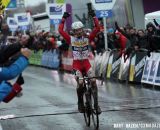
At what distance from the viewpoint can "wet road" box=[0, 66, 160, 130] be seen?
10.9m

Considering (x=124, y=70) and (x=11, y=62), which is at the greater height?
(x=11, y=62)

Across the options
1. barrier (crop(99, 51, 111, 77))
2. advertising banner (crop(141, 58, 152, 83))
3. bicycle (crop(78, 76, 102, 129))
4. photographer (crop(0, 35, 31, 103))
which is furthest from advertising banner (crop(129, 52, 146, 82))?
photographer (crop(0, 35, 31, 103))

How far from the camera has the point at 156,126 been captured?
1033cm

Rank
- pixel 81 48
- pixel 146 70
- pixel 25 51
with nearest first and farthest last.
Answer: pixel 25 51 < pixel 81 48 < pixel 146 70

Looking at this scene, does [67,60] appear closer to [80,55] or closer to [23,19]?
[23,19]

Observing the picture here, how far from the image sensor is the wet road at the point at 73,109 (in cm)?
1088

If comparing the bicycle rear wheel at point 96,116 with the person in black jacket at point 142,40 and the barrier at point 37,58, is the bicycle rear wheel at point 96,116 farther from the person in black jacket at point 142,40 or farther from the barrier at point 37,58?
the barrier at point 37,58

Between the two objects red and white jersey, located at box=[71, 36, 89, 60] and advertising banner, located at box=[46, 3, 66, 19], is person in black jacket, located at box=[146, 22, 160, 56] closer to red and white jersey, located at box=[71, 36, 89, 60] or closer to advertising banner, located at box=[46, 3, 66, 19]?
red and white jersey, located at box=[71, 36, 89, 60]

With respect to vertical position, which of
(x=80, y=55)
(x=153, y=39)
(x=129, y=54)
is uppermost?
(x=80, y=55)

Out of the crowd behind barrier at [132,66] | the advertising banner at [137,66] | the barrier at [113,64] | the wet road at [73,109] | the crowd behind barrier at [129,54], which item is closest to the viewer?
the wet road at [73,109]

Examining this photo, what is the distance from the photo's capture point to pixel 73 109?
13.2m

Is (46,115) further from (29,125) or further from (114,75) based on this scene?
(114,75)

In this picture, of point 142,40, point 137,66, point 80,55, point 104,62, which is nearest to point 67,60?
point 104,62

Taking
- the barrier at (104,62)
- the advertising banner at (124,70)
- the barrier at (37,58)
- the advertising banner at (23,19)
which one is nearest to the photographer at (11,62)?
the advertising banner at (124,70)
